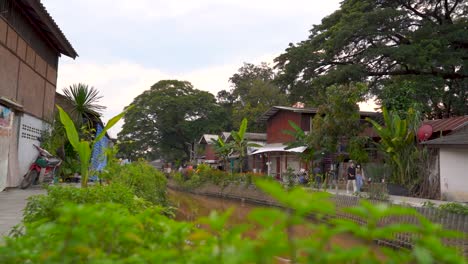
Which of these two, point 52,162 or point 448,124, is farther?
point 448,124

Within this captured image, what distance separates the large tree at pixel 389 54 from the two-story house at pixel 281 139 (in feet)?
13.4

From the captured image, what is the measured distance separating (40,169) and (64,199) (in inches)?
530

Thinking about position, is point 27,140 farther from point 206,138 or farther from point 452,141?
point 206,138

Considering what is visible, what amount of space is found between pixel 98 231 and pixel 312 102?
27.3 metres

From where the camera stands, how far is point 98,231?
2135 mm

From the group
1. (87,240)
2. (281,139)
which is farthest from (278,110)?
(87,240)

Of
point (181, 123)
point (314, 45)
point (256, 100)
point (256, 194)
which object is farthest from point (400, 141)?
point (181, 123)

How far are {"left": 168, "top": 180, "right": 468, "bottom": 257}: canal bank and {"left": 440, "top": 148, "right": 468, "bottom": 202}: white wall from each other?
543 centimetres

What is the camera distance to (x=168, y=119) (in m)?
56.4

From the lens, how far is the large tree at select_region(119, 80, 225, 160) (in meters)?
56.8

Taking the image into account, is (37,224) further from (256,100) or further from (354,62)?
(256,100)

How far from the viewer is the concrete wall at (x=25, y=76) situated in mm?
15273

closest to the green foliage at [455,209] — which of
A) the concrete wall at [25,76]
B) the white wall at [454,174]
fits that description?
the white wall at [454,174]

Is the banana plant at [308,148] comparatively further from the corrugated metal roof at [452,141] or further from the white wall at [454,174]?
the white wall at [454,174]
